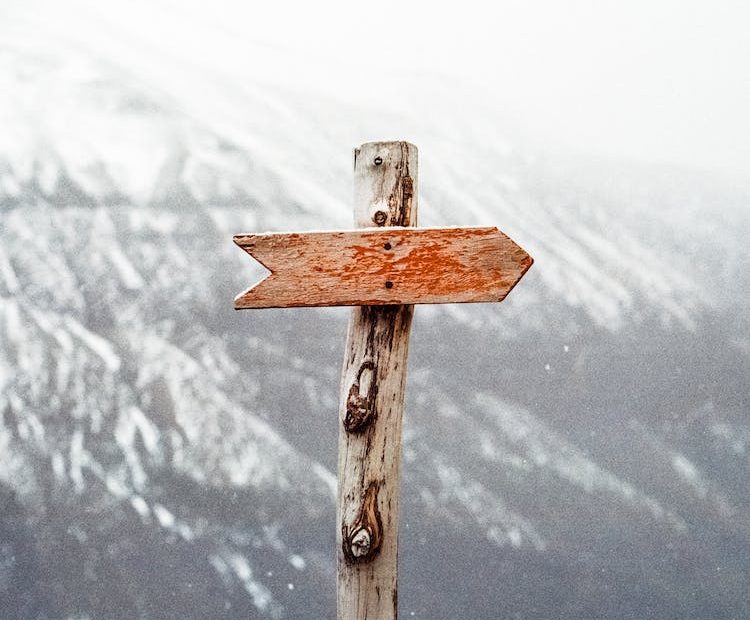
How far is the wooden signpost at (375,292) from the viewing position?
4.89 feet

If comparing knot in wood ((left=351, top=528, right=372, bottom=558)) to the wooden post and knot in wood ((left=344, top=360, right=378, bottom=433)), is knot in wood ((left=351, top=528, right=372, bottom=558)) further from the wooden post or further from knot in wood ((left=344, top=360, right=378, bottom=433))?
knot in wood ((left=344, top=360, right=378, bottom=433))

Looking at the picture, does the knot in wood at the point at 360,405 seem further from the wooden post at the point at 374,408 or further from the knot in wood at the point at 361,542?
the knot in wood at the point at 361,542

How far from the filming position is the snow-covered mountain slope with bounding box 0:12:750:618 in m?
3.26

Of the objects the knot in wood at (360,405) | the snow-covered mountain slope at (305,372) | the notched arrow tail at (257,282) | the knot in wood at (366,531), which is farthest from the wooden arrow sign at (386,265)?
the snow-covered mountain slope at (305,372)

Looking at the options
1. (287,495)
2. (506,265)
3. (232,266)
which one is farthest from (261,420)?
(506,265)

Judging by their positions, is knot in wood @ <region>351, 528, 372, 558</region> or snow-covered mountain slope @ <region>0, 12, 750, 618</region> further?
snow-covered mountain slope @ <region>0, 12, 750, 618</region>

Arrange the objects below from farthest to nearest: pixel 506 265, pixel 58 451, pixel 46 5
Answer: pixel 46 5 < pixel 58 451 < pixel 506 265

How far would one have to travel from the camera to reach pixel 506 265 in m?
1.51

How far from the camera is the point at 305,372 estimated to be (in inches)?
139

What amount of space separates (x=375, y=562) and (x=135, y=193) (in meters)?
2.68

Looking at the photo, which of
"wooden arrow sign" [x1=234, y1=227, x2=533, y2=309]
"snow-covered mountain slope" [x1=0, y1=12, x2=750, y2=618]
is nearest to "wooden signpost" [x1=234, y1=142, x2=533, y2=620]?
"wooden arrow sign" [x1=234, y1=227, x2=533, y2=309]

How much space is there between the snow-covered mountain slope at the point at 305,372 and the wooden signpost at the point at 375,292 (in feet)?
5.89

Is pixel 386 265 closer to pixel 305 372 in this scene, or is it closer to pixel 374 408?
pixel 374 408

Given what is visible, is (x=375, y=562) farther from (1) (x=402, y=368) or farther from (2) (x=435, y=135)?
(2) (x=435, y=135)
